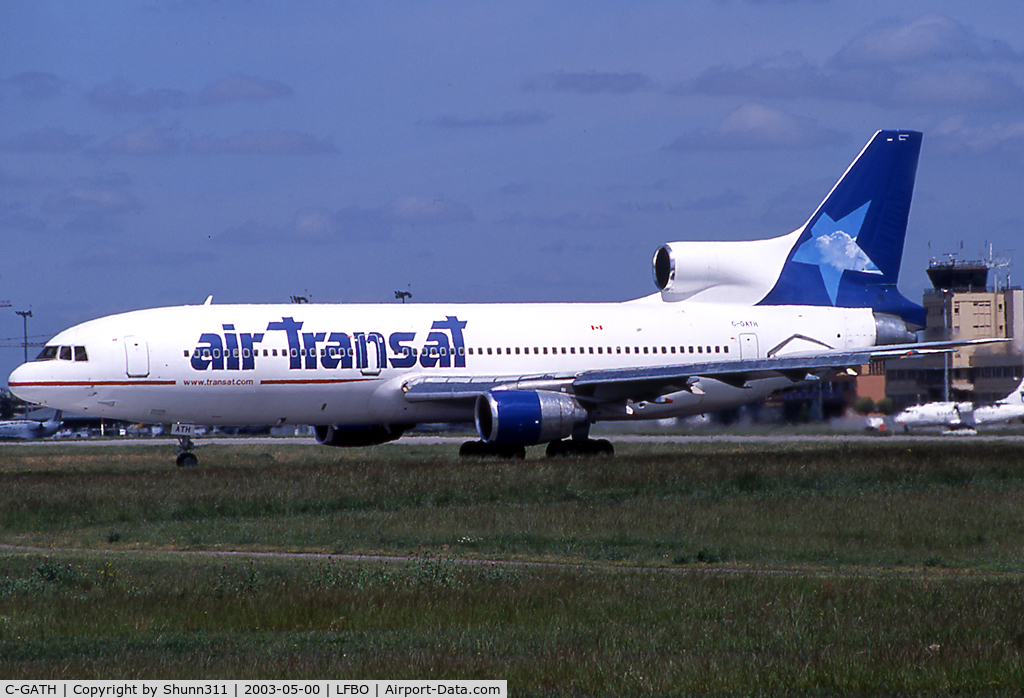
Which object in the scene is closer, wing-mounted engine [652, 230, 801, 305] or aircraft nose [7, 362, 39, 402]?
aircraft nose [7, 362, 39, 402]

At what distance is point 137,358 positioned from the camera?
33062 millimetres

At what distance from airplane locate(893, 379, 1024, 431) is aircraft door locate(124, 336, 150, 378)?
2730 centimetres

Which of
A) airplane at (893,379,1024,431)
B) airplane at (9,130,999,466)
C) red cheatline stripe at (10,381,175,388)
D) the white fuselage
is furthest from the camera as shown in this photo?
airplane at (893,379,1024,431)

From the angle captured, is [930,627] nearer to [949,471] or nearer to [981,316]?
[949,471]

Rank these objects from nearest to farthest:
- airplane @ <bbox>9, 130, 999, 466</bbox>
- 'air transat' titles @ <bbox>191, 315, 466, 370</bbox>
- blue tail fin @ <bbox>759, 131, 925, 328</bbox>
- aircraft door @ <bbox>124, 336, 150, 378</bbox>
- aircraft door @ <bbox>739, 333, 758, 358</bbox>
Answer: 1. aircraft door @ <bbox>124, 336, 150, 378</bbox>
2. airplane @ <bbox>9, 130, 999, 466</bbox>
3. 'air transat' titles @ <bbox>191, 315, 466, 370</bbox>
4. aircraft door @ <bbox>739, 333, 758, 358</bbox>
5. blue tail fin @ <bbox>759, 131, 925, 328</bbox>

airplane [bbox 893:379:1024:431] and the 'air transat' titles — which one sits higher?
the 'air transat' titles

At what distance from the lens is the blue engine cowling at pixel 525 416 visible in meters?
32.9

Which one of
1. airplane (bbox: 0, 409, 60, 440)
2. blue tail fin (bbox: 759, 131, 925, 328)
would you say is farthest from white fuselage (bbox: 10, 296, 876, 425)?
airplane (bbox: 0, 409, 60, 440)

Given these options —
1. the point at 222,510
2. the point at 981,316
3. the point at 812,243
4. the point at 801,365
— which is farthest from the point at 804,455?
the point at 981,316

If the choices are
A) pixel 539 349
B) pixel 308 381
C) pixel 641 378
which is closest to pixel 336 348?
pixel 308 381

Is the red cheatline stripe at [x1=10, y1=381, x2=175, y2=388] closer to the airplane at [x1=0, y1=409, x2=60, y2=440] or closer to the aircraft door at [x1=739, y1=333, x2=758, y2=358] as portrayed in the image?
the aircraft door at [x1=739, y1=333, x2=758, y2=358]

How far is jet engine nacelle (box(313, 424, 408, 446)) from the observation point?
38.8 m

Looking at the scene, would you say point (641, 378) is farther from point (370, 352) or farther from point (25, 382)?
point (25, 382)

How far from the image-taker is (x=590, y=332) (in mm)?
38719
